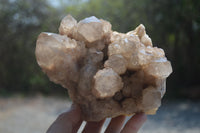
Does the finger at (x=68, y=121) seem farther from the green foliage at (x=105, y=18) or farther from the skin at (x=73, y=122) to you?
the green foliage at (x=105, y=18)

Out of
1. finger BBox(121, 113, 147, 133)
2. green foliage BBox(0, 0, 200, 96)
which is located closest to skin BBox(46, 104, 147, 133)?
finger BBox(121, 113, 147, 133)

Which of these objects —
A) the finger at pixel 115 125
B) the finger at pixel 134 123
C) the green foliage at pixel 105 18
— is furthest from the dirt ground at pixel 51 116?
the finger at pixel 134 123

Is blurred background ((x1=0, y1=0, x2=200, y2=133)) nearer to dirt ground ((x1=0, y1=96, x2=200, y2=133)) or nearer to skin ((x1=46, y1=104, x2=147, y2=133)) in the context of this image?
dirt ground ((x1=0, y1=96, x2=200, y2=133))

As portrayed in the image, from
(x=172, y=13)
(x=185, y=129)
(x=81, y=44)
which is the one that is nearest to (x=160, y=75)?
(x=81, y=44)

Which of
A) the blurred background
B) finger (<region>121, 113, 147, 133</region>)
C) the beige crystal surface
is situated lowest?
finger (<region>121, 113, 147, 133</region>)

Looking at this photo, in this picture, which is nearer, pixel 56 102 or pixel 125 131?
pixel 125 131

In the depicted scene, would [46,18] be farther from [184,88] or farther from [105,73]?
[105,73]
